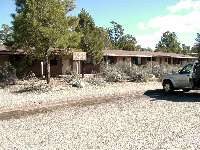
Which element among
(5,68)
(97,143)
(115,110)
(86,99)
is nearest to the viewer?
(97,143)

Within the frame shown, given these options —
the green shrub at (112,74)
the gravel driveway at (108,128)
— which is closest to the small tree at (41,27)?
the green shrub at (112,74)

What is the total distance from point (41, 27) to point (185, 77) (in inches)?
410

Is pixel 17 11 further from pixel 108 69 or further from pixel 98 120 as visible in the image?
pixel 98 120

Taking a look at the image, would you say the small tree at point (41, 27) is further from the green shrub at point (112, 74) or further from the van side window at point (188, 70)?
the van side window at point (188, 70)

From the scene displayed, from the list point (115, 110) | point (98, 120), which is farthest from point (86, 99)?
point (98, 120)

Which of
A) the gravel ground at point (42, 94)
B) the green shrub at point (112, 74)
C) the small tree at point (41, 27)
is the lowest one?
the gravel ground at point (42, 94)

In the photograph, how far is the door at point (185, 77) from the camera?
19828mm

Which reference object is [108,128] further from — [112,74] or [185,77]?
[112,74]

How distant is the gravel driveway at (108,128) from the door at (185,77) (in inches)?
133

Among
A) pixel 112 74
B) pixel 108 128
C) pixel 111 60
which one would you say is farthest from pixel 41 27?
pixel 111 60

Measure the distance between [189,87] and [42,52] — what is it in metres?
11.2

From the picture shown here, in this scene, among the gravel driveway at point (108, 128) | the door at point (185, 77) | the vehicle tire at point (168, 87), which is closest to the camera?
the gravel driveway at point (108, 128)

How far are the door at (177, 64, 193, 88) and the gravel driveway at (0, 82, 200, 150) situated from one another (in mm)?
3366

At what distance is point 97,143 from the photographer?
935cm
